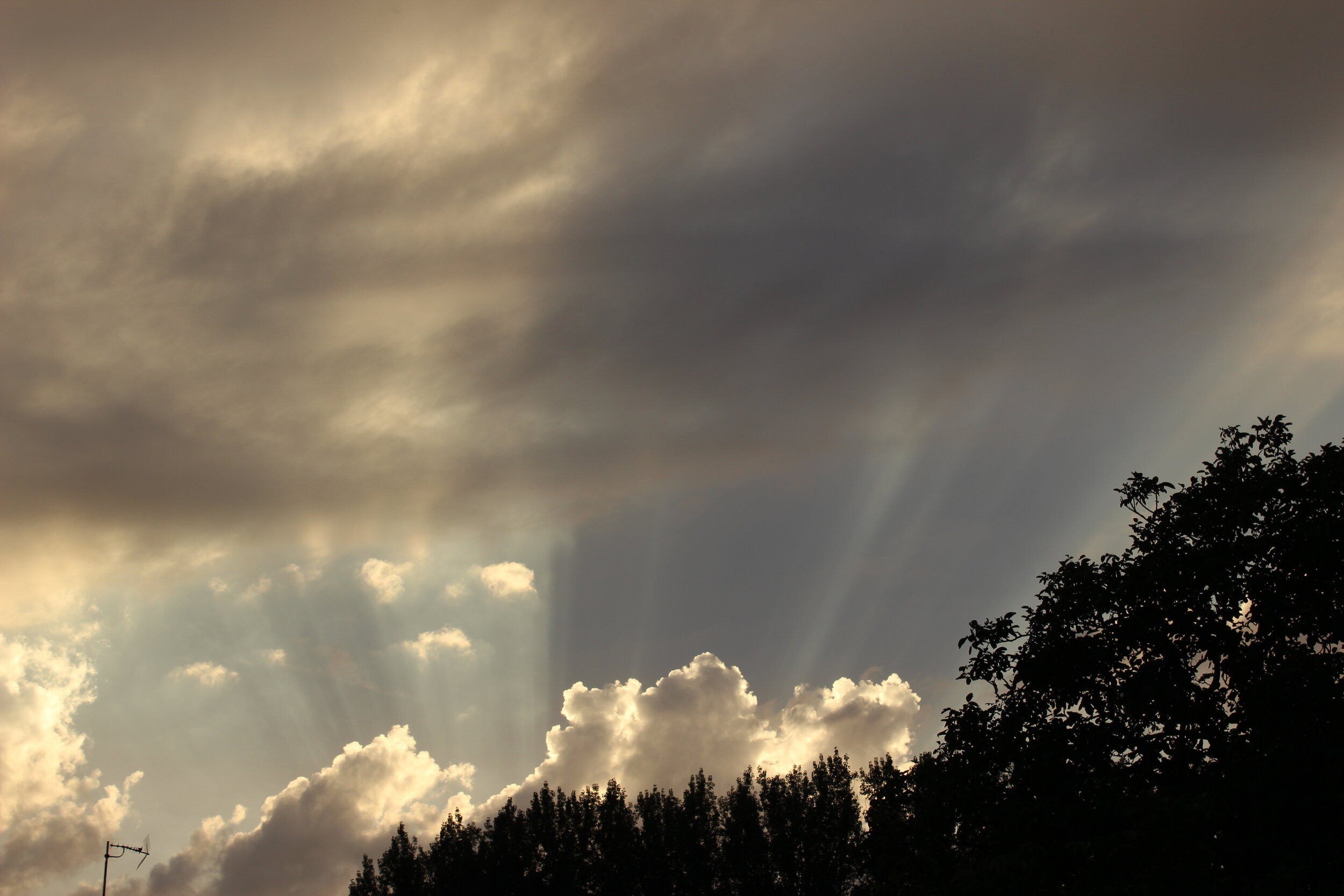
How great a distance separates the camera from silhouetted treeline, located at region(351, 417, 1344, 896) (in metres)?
24.8

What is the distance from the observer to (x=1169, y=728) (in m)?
28.4

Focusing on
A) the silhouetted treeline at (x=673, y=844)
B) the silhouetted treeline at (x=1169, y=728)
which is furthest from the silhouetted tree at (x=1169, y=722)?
the silhouetted treeline at (x=673, y=844)

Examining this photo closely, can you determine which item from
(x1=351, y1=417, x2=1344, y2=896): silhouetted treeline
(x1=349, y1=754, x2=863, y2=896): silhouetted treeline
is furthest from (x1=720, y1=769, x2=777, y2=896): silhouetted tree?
(x1=351, y1=417, x2=1344, y2=896): silhouetted treeline

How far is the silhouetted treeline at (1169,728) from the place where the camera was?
81.5ft

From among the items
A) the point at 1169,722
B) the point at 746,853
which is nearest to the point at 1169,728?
the point at 1169,722

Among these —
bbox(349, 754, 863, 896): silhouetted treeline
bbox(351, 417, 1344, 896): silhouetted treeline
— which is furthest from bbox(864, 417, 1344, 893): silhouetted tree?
bbox(349, 754, 863, 896): silhouetted treeline

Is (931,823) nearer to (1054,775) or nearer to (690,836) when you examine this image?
(1054,775)

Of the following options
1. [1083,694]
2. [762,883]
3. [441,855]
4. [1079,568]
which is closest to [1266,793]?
[1083,694]

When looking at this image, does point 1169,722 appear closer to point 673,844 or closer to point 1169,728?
point 1169,728

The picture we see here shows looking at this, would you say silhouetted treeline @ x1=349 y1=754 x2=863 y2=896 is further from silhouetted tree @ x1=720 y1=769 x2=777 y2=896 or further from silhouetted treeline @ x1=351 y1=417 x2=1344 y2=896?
silhouetted treeline @ x1=351 y1=417 x2=1344 y2=896

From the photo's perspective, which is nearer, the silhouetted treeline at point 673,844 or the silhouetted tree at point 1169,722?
the silhouetted tree at point 1169,722

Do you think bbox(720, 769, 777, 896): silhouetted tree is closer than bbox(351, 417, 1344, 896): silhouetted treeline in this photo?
No

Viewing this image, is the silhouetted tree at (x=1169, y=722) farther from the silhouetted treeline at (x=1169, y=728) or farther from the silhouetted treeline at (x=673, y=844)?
the silhouetted treeline at (x=673, y=844)

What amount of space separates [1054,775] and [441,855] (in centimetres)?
9613
